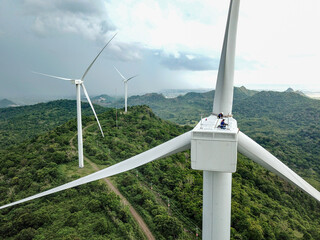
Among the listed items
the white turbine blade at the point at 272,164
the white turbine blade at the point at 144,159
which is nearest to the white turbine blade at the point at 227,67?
the white turbine blade at the point at 272,164

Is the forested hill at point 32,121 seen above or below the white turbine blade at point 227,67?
below

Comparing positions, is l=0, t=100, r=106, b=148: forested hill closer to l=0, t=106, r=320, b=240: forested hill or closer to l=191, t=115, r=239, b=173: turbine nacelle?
l=0, t=106, r=320, b=240: forested hill

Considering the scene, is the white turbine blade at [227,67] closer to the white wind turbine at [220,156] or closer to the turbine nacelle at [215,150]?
the white wind turbine at [220,156]

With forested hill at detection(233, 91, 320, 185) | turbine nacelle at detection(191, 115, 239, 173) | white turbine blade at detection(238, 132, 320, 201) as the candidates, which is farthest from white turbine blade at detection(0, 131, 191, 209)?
forested hill at detection(233, 91, 320, 185)

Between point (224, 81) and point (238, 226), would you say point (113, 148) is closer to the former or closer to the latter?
point (238, 226)

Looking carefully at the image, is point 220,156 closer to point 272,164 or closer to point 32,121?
point 272,164

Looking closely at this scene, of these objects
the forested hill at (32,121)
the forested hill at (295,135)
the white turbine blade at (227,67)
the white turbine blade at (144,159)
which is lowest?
the forested hill at (295,135)

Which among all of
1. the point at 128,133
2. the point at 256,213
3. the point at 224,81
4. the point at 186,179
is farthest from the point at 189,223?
the point at 128,133
